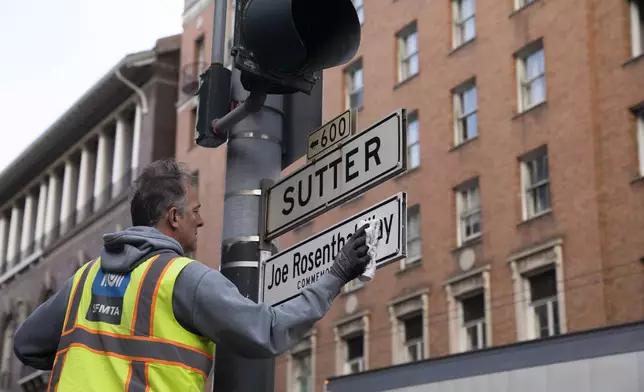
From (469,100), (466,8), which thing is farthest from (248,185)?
(466,8)

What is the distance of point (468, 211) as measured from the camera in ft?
85.2

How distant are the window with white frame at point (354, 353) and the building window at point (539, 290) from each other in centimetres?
573

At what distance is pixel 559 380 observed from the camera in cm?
1816

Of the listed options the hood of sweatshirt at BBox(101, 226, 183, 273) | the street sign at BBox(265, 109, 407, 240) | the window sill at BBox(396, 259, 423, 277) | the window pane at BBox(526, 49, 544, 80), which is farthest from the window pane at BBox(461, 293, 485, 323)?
the hood of sweatshirt at BBox(101, 226, 183, 273)

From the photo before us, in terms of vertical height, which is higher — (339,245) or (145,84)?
(145,84)

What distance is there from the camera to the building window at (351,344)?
28531mm

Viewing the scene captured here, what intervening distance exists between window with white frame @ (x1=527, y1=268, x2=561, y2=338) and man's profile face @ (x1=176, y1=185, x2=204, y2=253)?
1998cm

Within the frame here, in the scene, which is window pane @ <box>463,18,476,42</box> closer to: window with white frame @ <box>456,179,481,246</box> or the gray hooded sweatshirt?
window with white frame @ <box>456,179,481,246</box>

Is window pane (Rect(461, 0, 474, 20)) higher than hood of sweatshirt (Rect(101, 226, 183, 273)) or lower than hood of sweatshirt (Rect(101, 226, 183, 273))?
higher

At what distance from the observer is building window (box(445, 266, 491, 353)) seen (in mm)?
25078

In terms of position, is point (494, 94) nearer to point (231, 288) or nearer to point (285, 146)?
point (285, 146)

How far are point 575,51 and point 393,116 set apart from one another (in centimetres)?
1972

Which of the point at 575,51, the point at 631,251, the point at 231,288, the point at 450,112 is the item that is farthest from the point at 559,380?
the point at 231,288

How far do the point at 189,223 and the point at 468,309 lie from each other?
22.3 meters
